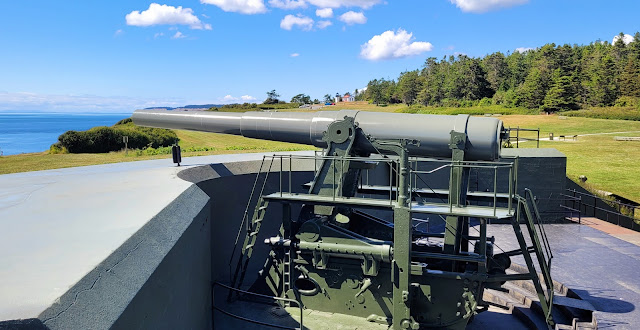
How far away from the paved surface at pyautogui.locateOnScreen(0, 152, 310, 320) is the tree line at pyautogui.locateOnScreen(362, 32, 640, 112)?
4993 cm

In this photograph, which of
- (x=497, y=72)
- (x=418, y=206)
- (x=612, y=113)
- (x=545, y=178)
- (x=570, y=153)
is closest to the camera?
(x=418, y=206)

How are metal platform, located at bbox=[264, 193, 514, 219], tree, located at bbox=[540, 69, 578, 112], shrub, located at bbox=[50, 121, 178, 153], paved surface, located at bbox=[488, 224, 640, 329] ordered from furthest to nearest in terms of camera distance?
tree, located at bbox=[540, 69, 578, 112] → shrub, located at bbox=[50, 121, 178, 153] → paved surface, located at bbox=[488, 224, 640, 329] → metal platform, located at bbox=[264, 193, 514, 219]

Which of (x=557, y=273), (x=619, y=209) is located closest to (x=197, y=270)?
(x=557, y=273)

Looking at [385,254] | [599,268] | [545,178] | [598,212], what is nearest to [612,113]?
[598,212]

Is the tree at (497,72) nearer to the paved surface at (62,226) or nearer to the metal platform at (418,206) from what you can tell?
the metal platform at (418,206)

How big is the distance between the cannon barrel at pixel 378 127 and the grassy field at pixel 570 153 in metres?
2.87

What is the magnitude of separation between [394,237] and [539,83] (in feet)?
164

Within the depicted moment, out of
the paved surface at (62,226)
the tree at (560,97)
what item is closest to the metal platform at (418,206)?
the paved surface at (62,226)

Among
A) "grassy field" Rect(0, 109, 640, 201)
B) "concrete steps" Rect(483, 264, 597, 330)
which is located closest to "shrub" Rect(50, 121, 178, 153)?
"grassy field" Rect(0, 109, 640, 201)

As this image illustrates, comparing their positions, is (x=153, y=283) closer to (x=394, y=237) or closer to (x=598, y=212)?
(x=394, y=237)

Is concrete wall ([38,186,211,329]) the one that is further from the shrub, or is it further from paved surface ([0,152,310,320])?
the shrub

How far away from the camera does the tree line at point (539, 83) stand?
48.8 metres

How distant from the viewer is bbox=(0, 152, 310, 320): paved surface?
267 cm

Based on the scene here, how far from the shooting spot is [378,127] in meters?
6.52
